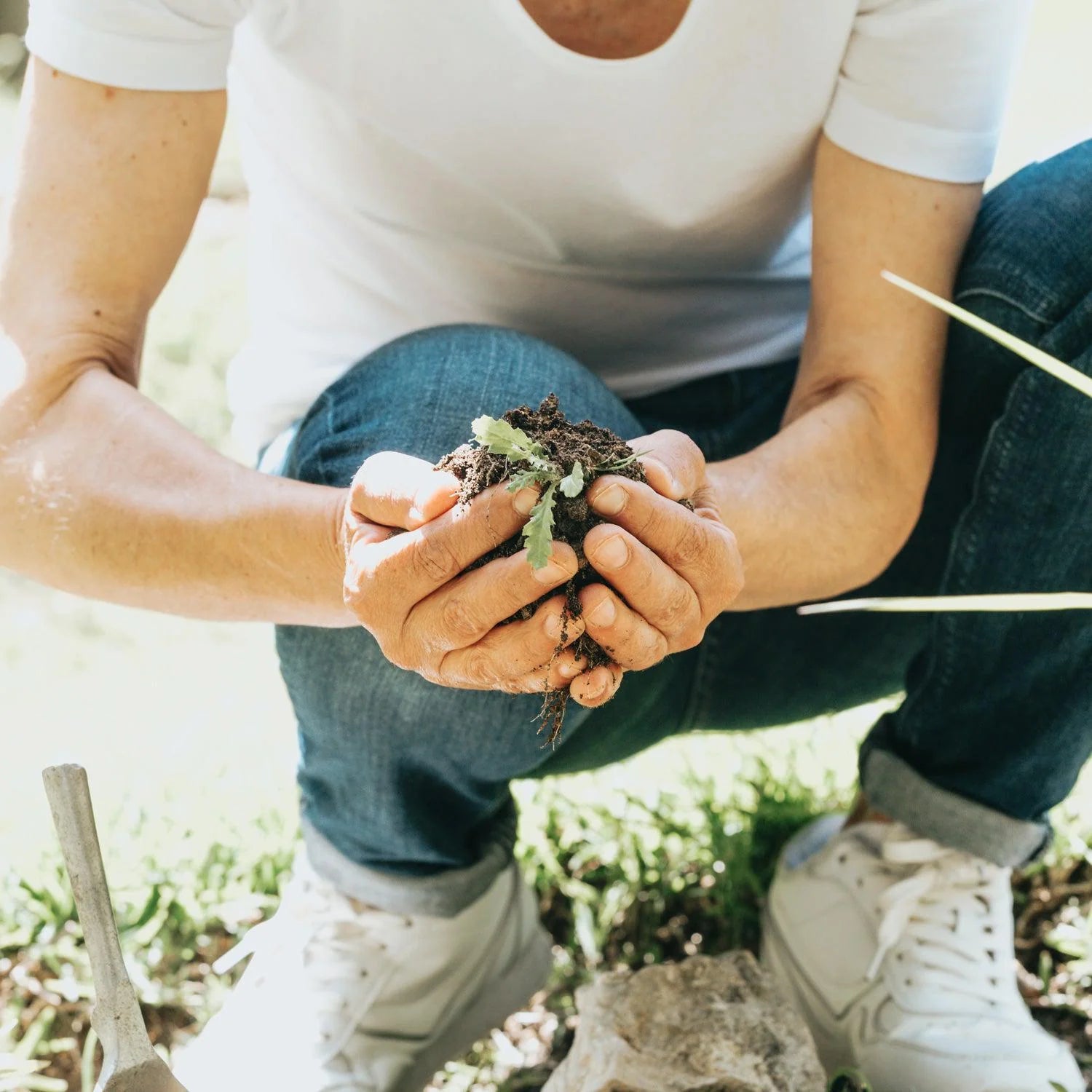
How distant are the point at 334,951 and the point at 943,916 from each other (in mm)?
912

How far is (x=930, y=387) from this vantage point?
68.4 inches

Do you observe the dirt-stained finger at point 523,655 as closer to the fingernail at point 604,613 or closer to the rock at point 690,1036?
the fingernail at point 604,613

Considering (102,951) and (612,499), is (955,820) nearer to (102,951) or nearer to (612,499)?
(612,499)

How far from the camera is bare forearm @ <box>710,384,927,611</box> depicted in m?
1.57

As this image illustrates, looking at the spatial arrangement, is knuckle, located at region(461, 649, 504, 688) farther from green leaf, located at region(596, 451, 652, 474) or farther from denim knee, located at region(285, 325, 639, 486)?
denim knee, located at region(285, 325, 639, 486)

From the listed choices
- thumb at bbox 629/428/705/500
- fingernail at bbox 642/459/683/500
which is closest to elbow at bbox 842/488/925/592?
thumb at bbox 629/428/705/500

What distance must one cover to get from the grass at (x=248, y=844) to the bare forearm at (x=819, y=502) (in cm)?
68

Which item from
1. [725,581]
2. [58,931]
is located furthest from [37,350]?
[58,931]

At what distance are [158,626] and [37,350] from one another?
1.70 meters

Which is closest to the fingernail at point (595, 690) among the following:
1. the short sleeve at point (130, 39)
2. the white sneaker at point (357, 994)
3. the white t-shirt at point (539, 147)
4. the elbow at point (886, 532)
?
the white t-shirt at point (539, 147)

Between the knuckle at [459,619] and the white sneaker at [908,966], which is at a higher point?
the knuckle at [459,619]

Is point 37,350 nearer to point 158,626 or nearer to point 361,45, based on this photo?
point 361,45

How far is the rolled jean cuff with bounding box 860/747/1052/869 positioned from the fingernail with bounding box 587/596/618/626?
885mm

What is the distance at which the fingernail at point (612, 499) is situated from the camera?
46.4 inches
